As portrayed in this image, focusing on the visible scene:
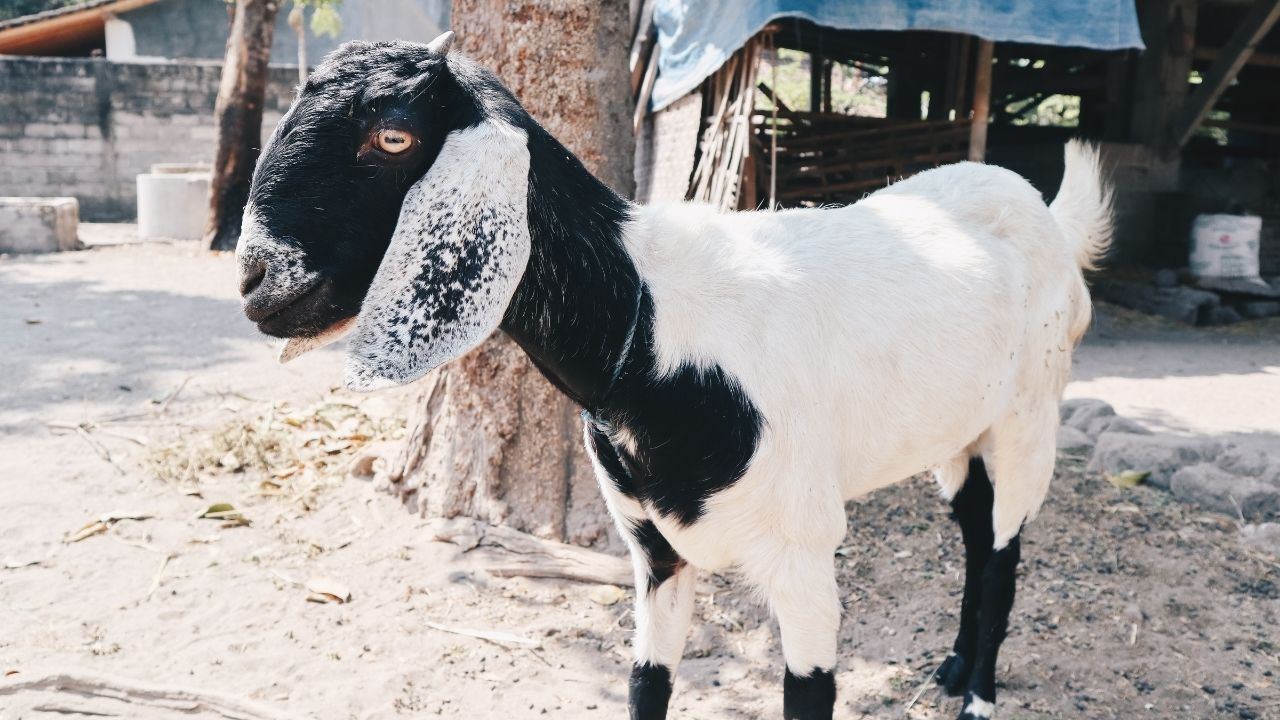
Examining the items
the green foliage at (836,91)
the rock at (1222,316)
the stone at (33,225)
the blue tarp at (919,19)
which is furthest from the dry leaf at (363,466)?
the green foliage at (836,91)

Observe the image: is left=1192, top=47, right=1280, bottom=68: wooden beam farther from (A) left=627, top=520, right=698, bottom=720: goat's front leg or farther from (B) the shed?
(A) left=627, top=520, right=698, bottom=720: goat's front leg

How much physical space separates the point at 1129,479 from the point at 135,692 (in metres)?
4.41

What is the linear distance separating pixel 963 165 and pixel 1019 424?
2.60ft

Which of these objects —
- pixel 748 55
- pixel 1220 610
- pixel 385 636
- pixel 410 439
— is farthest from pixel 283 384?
pixel 1220 610

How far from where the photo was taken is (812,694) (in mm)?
2268

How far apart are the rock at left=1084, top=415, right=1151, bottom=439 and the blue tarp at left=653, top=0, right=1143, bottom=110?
3226 millimetres

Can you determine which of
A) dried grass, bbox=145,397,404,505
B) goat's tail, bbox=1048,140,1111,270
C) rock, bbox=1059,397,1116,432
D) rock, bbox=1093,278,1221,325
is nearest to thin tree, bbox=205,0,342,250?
dried grass, bbox=145,397,404,505

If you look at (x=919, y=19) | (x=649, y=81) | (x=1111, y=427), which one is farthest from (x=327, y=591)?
(x=649, y=81)

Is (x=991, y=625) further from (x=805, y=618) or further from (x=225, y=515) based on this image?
(x=225, y=515)

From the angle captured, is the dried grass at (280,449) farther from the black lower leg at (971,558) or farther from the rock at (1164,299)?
the rock at (1164,299)

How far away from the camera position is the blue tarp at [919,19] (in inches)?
282

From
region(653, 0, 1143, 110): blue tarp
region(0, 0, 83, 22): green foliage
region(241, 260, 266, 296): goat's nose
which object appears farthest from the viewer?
region(0, 0, 83, 22): green foliage

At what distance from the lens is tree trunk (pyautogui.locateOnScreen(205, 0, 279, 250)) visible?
1185 cm

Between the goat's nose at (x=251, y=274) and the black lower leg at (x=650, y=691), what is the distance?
1.39m
